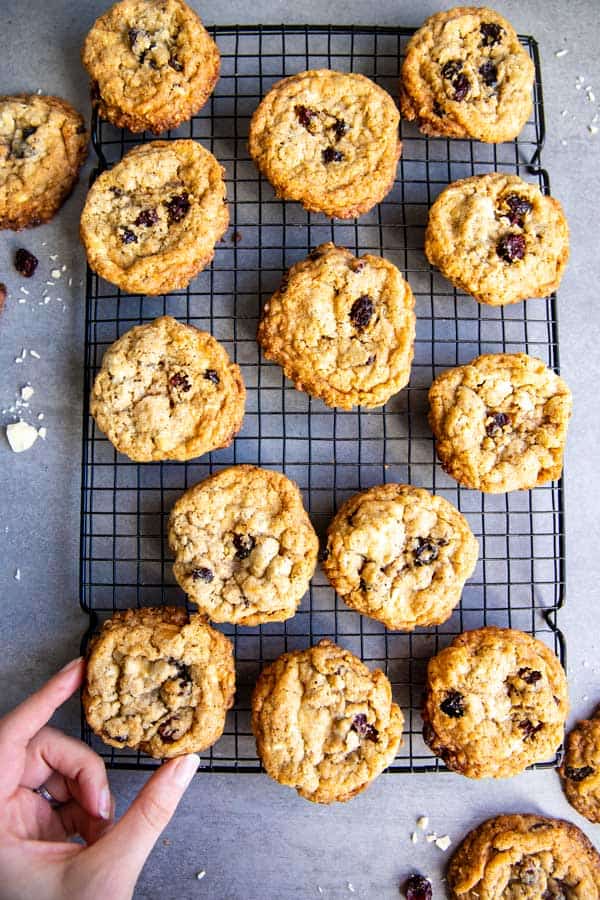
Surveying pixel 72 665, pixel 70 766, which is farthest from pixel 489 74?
pixel 70 766

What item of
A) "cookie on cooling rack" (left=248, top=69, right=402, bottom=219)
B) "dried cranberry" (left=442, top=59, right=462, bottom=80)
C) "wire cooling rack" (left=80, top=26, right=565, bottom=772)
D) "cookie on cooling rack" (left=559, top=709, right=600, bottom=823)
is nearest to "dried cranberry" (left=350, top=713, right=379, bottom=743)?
"wire cooling rack" (left=80, top=26, right=565, bottom=772)

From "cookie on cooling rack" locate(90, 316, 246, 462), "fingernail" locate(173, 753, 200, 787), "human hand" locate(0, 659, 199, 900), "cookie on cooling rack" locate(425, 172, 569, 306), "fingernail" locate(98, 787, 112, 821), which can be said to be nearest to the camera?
"human hand" locate(0, 659, 199, 900)

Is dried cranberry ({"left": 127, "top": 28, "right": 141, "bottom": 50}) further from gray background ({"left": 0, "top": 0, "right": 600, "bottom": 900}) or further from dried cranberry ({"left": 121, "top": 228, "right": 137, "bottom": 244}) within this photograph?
dried cranberry ({"left": 121, "top": 228, "right": 137, "bottom": 244})

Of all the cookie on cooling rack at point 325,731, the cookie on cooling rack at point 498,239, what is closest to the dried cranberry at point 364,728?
the cookie on cooling rack at point 325,731

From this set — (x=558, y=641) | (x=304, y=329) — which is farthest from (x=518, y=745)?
(x=304, y=329)

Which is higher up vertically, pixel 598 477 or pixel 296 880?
pixel 598 477

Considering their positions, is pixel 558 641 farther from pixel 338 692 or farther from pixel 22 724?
pixel 22 724
